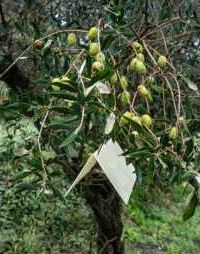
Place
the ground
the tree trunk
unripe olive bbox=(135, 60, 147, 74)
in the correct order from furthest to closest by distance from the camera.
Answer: the ground → the tree trunk → unripe olive bbox=(135, 60, 147, 74)

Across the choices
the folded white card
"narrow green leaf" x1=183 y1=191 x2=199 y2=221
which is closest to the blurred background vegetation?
"narrow green leaf" x1=183 y1=191 x2=199 y2=221

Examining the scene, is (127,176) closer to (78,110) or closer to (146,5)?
(78,110)

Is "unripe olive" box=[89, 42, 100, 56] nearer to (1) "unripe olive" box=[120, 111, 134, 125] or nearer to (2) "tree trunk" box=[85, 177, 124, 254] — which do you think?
(1) "unripe olive" box=[120, 111, 134, 125]

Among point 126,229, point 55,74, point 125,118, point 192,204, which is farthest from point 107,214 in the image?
point 126,229

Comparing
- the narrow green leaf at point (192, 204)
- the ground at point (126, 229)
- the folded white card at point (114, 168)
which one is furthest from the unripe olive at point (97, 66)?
the ground at point (126, 229)

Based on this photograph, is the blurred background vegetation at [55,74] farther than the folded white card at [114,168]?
Yes

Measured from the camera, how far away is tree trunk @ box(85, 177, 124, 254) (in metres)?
2.63

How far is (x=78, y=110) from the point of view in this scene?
93 centimetres

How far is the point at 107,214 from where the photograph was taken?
2.67 m

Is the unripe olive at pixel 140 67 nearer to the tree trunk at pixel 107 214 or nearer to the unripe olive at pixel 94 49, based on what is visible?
the unripe olive at pixel 94 49

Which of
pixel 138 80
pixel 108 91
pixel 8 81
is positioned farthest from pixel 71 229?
pixel 108 91

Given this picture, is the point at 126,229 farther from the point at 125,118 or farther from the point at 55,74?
the point at 125,118

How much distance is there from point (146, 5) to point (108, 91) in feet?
3.07

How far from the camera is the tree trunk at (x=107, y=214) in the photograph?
8.62 ft
